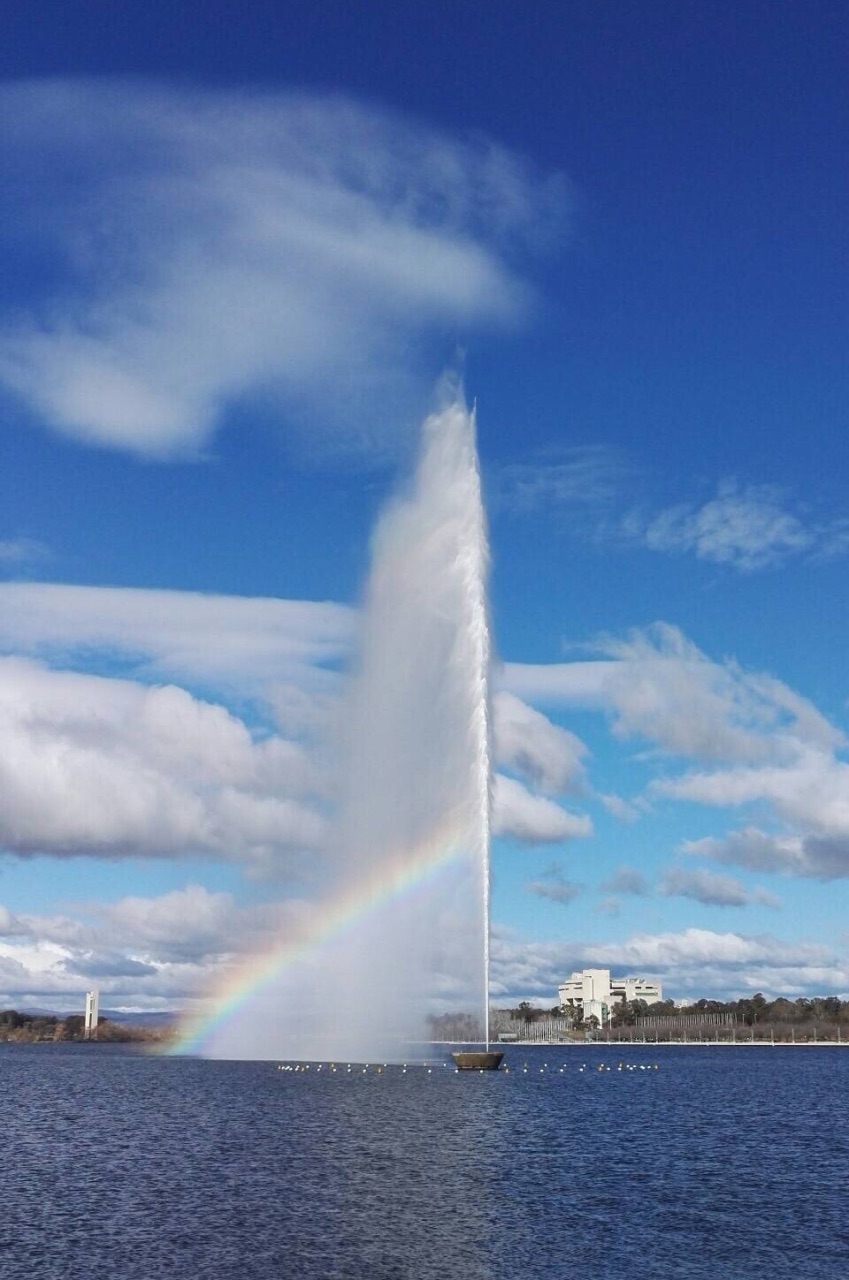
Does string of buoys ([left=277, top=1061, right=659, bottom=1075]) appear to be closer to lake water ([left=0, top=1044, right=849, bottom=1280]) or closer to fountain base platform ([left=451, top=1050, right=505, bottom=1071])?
fountain base platform ([left=451, top=1050, right=505, bottom=1071])

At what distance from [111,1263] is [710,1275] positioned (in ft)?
52.4

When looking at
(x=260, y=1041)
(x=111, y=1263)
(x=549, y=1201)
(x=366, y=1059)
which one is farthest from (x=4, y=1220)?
(x=260, y=1041)

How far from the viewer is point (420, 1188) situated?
4778 cm

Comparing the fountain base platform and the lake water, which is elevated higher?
the fountain base platform

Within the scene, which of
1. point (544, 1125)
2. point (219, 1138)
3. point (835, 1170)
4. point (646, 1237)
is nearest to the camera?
point (646, 1237)

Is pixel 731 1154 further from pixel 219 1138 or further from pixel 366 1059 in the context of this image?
pixel 366 1059

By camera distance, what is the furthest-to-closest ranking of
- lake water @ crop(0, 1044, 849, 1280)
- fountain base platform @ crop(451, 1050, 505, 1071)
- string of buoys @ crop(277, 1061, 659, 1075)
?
1. string of buoys @ crop(277, 1061, 659, 1075)
2. fountain base platform @ crop(451, 1050, 505, 1071)
3. lake water @ crop(0, 1044, 849, 1280)

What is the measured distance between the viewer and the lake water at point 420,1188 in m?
35.1

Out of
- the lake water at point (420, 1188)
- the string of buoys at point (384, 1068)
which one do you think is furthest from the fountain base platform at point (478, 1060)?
the lake water at point (420, 1188)

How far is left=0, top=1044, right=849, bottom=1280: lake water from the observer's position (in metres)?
35.1

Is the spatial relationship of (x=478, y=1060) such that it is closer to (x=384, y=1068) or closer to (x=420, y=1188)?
(x=384, y=1068)

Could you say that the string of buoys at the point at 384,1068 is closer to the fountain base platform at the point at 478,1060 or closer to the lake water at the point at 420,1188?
the fountain base platform at the point at 478,1060

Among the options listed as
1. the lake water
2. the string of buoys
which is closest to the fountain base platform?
the string of buoys

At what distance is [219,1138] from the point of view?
66.6 metres
